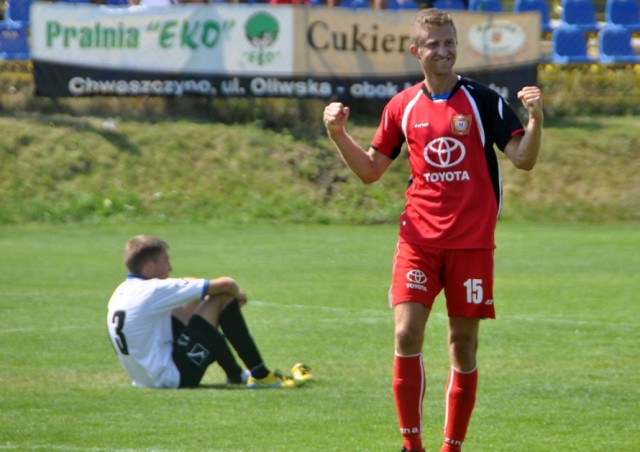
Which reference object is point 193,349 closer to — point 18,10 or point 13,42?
point 13,42

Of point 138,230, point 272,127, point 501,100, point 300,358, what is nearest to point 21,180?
point 138,230

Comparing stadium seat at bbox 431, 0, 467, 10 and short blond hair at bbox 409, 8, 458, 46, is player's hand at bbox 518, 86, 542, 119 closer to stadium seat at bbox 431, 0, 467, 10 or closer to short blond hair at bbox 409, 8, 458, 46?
short blond hair at bbox 409, 8, 458, 46

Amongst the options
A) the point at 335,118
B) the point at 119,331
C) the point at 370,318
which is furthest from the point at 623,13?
the point at 335,118

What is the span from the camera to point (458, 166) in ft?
20.3

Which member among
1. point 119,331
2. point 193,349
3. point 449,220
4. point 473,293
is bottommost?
point 193,349

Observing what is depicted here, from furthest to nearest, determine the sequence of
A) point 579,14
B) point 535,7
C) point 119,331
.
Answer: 1. point 535,7
2. point 579,14
3. point 119,331

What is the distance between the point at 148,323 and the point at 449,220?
9.86 ft

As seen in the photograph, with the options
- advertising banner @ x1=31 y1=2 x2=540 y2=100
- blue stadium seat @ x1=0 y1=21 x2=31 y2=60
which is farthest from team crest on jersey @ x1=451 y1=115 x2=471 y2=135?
blue stadium seat @ x1=0 y1=21 x2=31 y2=60

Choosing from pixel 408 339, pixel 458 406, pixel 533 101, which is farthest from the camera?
pixel 458 406

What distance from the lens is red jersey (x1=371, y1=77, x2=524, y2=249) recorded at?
6.19 meters

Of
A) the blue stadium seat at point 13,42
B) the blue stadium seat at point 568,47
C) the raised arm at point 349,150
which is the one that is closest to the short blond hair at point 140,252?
the raised arm at point 349,150

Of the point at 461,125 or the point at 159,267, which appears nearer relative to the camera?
the point at 461,125

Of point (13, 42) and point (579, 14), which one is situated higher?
point (579, 14)

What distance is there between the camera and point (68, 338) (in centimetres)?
1061
